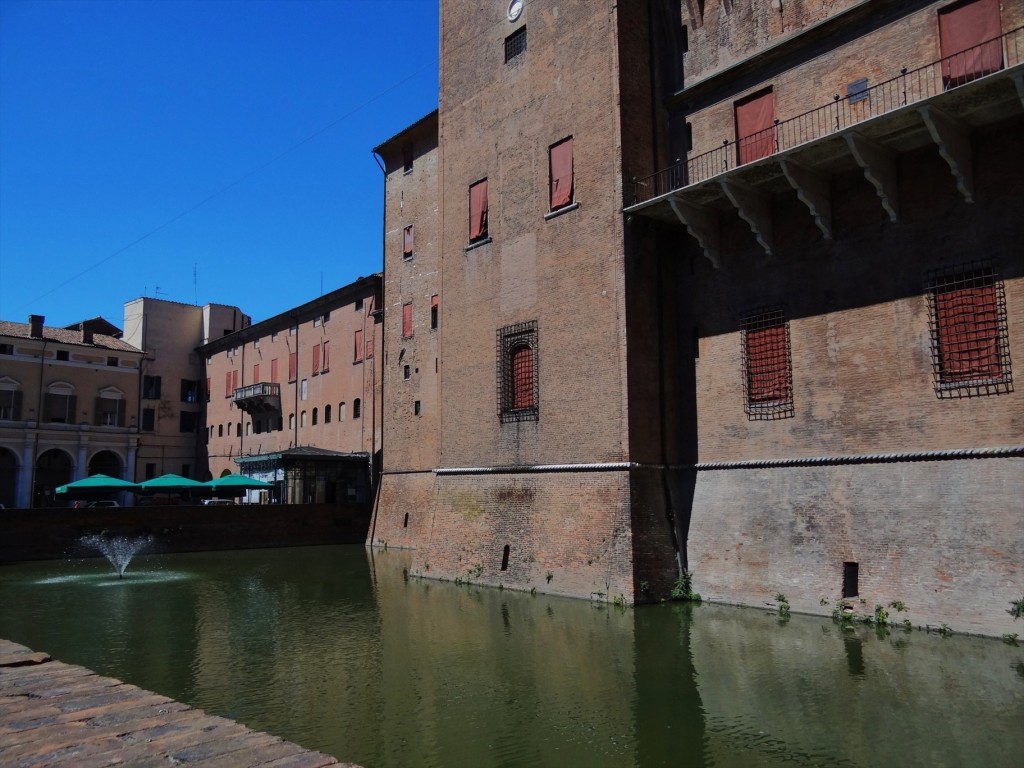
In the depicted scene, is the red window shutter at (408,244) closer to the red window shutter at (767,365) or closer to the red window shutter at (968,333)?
the red window shutter at (767,365)

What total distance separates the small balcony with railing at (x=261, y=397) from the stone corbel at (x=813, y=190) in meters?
32.8

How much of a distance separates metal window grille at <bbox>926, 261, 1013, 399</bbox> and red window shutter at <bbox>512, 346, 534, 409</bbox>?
8.82m

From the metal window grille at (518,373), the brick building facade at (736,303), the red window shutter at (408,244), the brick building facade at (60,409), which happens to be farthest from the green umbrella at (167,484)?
the metal window grille at (518,373)

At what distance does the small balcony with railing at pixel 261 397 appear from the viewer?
43.2 meters

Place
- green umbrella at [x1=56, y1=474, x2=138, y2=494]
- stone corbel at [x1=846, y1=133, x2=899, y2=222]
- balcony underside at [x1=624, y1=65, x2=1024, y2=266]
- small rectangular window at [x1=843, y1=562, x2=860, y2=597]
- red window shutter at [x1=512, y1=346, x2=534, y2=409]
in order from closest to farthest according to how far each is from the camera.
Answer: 1. balcony underside at [x1=624, y1=65, x2=1024, y2=266]
2. stone corbel at [x1=846, y1=133, x2=899, y2=222]
3. small rectangular window at [x1=843, y1=562, x2=860, y2=597]
4. red window shutter at [x1=512, y1=346, x2=534, y2=409]
5. green umbrella at [x1=56, y1=474, x2=138, y2=494]

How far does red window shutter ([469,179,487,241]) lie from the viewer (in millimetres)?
21734

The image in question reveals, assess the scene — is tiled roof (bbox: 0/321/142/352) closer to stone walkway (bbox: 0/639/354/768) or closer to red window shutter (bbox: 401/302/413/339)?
red window shutter (bbox: 401/302/413/339)

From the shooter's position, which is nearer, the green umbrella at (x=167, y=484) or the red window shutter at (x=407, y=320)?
the red window shutter at (x=407, y=320)

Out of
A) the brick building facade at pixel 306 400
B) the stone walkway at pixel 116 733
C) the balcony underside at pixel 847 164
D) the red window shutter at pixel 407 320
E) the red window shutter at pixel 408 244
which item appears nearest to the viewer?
the stone walkway at pixel 116 733

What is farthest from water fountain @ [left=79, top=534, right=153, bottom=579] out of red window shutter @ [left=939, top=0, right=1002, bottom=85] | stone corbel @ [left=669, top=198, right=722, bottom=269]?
red window shutter @ [left=939, top=0, right=1002, bottom=85]

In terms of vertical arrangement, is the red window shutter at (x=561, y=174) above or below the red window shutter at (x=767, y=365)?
above

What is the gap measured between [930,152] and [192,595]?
702 inches

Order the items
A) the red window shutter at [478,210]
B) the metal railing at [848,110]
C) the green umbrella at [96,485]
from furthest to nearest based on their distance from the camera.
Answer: the green umbrella at [96,485], the red window shutter at [478,210], the metal railing at [848,110]

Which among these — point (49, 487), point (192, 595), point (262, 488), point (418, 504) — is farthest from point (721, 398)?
point (49, 487)
